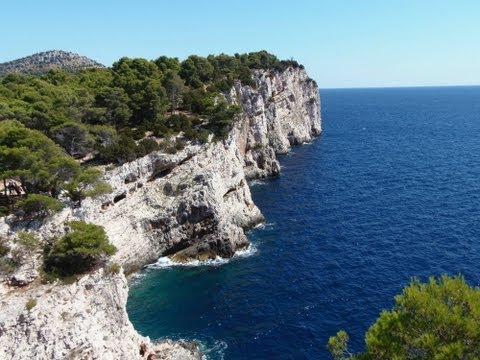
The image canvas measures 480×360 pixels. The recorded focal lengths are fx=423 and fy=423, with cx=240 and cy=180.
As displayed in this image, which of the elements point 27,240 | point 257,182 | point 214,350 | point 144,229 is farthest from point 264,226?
point 27,240

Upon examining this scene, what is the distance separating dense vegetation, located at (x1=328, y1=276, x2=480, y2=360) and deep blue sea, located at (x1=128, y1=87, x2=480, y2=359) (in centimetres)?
2031

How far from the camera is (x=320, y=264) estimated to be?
5428 cm

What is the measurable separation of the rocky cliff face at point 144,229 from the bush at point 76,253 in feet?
4.72

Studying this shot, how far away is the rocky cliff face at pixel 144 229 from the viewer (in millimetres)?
32062

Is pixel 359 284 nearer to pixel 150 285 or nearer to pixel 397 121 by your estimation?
pixel 150 285

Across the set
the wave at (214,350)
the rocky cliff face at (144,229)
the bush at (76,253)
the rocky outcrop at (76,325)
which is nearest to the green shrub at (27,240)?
the bush at (76,253)

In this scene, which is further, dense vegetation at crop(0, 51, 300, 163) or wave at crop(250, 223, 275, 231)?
wave at crop(250, 223, 275, 231)

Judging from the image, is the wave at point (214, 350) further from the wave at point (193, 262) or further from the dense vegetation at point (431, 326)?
the dense vegetation at point (431, 326)

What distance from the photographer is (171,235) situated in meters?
56.7

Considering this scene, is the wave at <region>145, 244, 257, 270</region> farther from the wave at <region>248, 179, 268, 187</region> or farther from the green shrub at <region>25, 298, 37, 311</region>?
the wave at <region>248, 179, 268, 187</region>

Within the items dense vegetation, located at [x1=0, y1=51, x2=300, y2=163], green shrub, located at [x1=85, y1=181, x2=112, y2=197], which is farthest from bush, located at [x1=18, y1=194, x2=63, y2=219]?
dense vegetation, located at [x1=0, y1=51, x2=300, y2=163]

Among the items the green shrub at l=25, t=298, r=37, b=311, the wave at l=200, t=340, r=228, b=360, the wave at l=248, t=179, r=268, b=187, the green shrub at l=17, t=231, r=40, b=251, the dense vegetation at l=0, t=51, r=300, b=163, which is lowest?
the wave at l=200, t=340, r=228, b=360

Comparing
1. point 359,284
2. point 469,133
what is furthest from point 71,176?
point 469,133

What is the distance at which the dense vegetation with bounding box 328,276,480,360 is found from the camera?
55.9 ft
